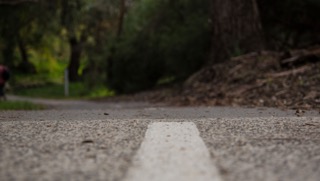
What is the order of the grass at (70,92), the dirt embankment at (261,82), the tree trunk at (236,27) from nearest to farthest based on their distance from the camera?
the dirt embankment at (261,82)
the tree trunk at (236,27)
the grass at (70,92)

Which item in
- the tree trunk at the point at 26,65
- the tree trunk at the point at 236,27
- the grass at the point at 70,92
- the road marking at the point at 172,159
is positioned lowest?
the road marking at the point at 172,159

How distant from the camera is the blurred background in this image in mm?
10211

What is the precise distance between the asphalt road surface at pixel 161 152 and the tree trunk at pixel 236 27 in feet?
22.5

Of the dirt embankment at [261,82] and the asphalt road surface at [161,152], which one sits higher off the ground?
the dirt embankment at [261,82]

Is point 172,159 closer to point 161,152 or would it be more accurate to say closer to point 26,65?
point 161,152

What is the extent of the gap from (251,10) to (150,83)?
8.50 m

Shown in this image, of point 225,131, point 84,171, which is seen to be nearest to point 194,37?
point 225,131

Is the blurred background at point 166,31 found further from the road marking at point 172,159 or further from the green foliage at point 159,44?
the road marking at point 172,159

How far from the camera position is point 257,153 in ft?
7.20

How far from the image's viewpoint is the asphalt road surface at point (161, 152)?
1.80 metres

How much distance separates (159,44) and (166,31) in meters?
0.47

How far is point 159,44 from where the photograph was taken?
53.0ft

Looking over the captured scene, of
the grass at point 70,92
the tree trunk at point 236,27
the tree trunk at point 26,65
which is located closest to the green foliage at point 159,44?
the tree trunk at point 236,27

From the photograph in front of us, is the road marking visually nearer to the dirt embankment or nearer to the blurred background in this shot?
the dirt embankment
